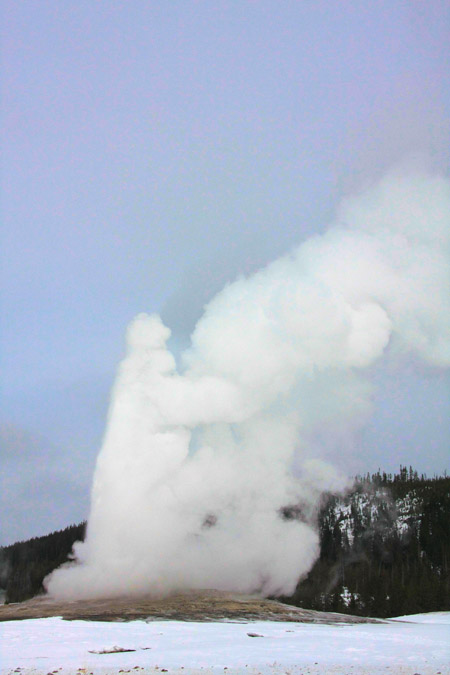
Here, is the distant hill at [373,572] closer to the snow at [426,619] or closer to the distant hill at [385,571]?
the distant hill at [385,571]

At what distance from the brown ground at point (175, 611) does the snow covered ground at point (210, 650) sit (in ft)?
32.5

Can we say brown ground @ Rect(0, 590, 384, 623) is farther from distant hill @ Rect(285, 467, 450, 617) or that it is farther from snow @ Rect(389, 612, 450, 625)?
distant hill @ Rect(285, 467, 450, 617)

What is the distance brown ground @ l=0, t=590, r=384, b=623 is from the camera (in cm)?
5966

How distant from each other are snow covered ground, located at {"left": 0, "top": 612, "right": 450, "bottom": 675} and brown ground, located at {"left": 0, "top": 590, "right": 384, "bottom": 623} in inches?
390

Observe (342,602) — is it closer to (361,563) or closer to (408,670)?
(361,563)

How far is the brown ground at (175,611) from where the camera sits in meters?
59.7

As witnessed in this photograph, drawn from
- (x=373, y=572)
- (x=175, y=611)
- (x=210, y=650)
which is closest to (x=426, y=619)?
(x=175, y=611)

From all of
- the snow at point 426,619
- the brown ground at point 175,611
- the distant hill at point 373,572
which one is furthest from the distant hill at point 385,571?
the brown ground at point 175,611

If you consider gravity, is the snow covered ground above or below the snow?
above

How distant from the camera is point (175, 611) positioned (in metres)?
65.7

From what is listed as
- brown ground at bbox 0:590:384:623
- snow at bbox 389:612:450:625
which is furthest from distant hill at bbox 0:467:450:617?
brown ground at bbox 0:590:384:623

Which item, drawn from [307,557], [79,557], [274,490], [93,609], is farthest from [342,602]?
[93,609]

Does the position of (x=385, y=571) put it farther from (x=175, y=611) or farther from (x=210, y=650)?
(x=210, y=650)

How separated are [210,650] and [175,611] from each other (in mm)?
34793
